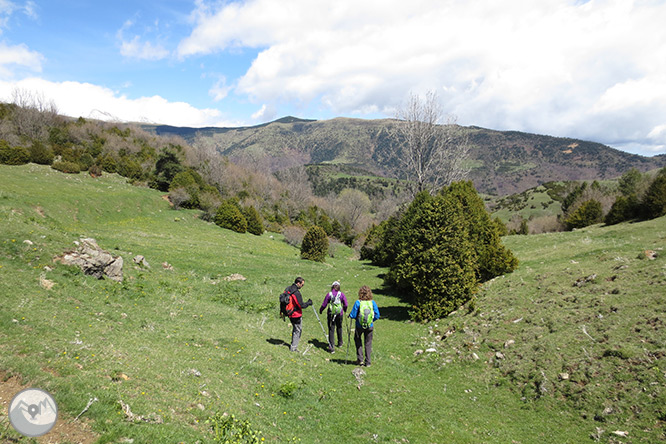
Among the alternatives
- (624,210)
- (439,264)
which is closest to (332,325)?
(439,264)

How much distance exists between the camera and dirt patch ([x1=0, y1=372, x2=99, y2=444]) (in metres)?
4.09

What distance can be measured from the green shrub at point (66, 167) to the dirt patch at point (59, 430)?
53.8 m

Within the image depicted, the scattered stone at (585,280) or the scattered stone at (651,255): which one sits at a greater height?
the scattered stone at (651,255)

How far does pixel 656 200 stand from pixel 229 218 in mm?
48027

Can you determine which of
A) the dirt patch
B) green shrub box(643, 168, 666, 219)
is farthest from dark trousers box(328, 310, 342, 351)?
green shrub box(643, 168, 666, 219)

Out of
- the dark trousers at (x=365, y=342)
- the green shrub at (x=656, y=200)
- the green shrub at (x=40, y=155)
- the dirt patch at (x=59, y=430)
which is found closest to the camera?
the dirt patch at (x=59, y=430)

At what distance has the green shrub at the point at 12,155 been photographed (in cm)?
3972

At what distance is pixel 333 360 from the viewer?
11.1 metres

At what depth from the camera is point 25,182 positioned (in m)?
33.9

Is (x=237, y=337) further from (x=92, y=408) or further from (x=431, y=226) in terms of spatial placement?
(x=431, y=226)

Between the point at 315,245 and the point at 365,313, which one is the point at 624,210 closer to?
the point at 315,245

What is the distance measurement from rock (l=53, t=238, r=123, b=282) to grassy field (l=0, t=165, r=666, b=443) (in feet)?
1.37

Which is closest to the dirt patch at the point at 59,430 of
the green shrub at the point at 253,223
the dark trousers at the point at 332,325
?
the dark trousers at the point at 332,325

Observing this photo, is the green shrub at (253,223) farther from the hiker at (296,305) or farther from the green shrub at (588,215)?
the green shrub at (588,215)
